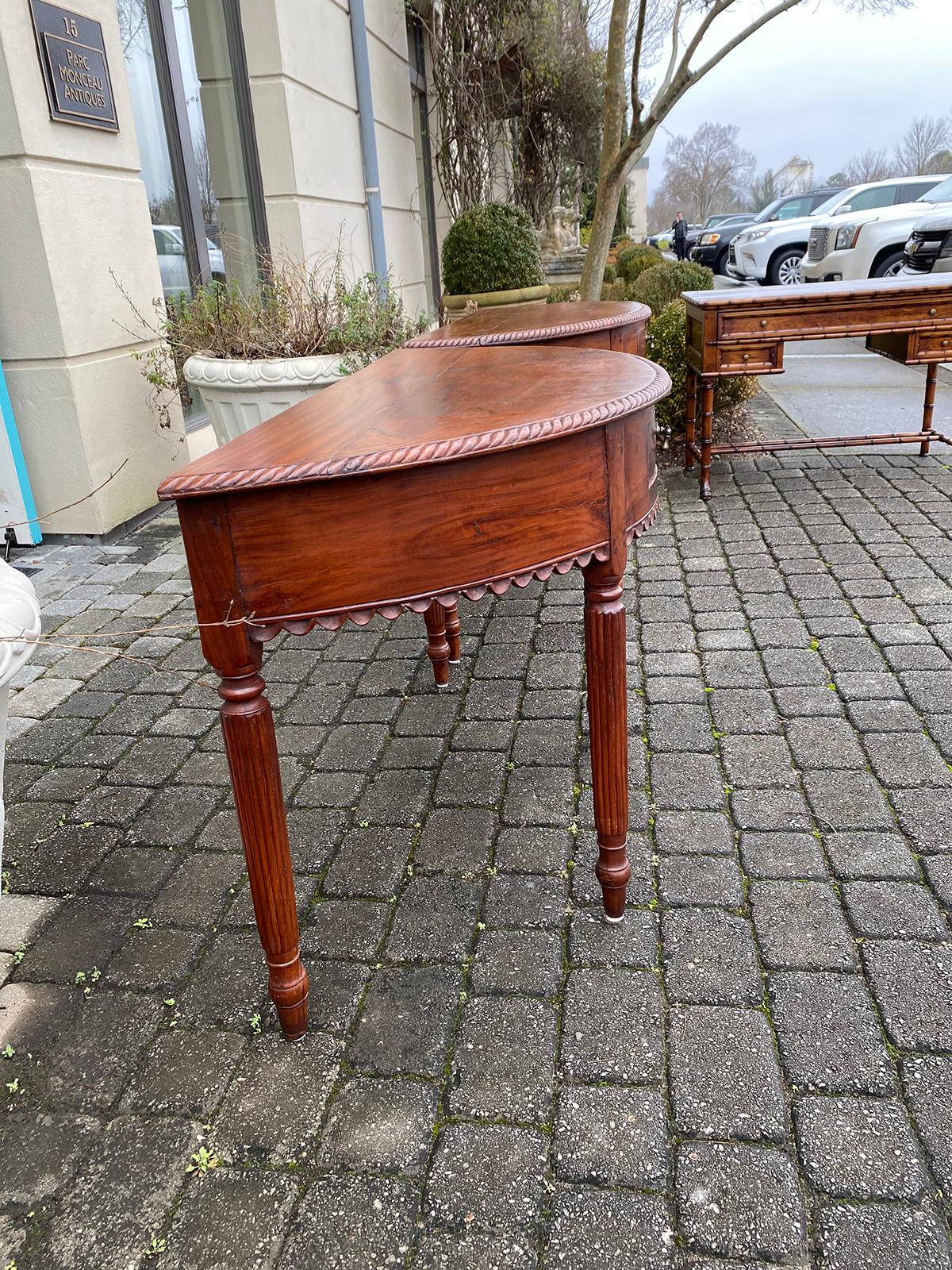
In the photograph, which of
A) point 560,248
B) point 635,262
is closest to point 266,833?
point 635,262

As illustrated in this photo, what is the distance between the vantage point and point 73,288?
4301 millimetres

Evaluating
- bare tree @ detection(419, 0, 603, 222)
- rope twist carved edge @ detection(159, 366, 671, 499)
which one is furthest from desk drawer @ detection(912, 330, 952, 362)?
bare tree @ detection(419, 0, 603, 222)

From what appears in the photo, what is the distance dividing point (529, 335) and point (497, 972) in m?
2.31

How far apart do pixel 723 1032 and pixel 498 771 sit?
1022 mm

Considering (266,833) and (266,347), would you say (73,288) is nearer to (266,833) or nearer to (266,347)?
(266,347)

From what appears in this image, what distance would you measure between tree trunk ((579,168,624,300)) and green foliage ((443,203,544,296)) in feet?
3.10

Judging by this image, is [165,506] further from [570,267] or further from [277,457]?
[570,267]

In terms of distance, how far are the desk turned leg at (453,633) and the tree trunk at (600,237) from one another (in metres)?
5.71

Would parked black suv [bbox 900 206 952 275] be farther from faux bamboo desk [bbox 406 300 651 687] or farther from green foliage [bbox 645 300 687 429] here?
faux bamboo desk [bbox 406 300 651 687]

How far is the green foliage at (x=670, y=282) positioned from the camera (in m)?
9.03

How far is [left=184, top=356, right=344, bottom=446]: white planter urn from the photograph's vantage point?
4.28 m

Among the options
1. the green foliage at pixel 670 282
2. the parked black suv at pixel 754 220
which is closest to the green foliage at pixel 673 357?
the green foliage at pixel 670 282

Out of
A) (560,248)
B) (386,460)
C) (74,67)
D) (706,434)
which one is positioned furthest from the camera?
(560,248)

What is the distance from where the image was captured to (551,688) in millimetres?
3000
